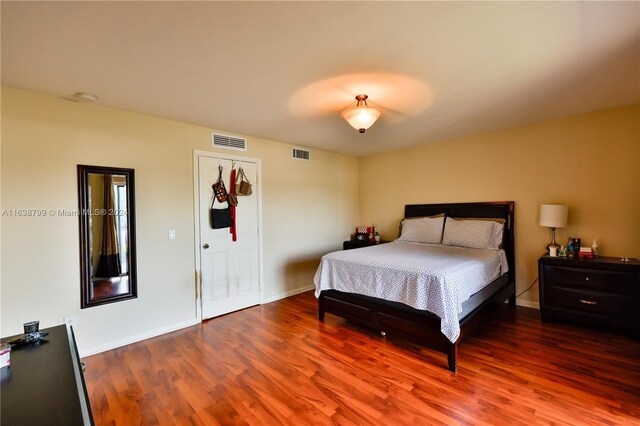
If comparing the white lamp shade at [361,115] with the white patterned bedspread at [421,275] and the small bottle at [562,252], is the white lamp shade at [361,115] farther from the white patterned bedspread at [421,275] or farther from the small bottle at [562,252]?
the small bottle at [562,252]

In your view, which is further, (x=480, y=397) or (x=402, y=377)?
(x=402, y=377)

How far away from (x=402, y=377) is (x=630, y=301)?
7.64ft

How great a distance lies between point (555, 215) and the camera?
3.19 m

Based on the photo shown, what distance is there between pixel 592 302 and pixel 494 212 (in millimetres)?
1366

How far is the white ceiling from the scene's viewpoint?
60.7 inches

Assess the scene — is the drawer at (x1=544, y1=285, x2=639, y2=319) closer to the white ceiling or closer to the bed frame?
the bed frame

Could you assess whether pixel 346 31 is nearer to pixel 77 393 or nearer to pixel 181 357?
pixel 77 393

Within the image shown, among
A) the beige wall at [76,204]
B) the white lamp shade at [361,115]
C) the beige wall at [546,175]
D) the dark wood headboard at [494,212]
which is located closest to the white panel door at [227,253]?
→ the beige wall at [76,204]

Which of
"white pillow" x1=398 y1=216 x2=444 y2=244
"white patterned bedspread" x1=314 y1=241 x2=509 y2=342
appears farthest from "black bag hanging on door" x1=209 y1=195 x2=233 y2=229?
"white pillow" x1=398 y1=216 x2=444 y2=244

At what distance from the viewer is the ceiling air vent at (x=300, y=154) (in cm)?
447

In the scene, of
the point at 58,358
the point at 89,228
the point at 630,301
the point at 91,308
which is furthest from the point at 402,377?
the point at 89,228

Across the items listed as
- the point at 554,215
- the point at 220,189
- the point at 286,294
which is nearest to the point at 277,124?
the point at 220,189

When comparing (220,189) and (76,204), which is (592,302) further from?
(76,204)

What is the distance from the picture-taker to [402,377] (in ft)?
7.27
